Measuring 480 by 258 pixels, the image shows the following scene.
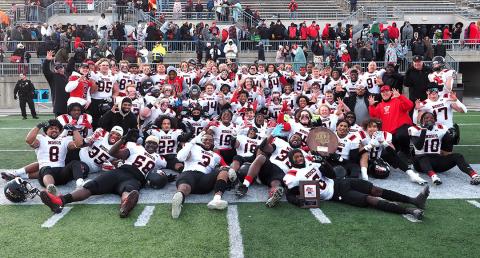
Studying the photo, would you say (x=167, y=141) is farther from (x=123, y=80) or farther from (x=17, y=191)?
(x=123, y=80)

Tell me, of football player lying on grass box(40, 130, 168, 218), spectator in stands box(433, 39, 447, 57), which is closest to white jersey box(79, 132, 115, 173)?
football player lying on grass box(40, 130, 168, 218)

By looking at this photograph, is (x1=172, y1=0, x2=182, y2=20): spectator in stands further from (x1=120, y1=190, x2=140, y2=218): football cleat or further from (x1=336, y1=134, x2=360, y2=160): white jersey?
(x1=120, y1=190, x2=140, y2=218): football cleat

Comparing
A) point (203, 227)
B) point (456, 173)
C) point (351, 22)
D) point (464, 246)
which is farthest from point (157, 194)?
point (351, 22)

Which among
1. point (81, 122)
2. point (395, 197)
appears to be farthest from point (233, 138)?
point (395, 197)

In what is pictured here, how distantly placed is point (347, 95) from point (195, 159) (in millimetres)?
4234

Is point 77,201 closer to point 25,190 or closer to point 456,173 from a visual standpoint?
point 25,190

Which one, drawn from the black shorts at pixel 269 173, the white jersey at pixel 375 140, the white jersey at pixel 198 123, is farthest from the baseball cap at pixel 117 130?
the white jersey at pixel 375 140

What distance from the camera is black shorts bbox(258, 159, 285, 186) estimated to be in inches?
284

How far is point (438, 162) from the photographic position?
26.7 feet

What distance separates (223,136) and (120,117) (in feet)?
5.78

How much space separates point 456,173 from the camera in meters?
8.48

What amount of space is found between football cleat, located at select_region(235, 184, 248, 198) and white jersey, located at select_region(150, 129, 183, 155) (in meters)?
1.86

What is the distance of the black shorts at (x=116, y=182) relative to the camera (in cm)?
678

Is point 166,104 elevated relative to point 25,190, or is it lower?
elevated
